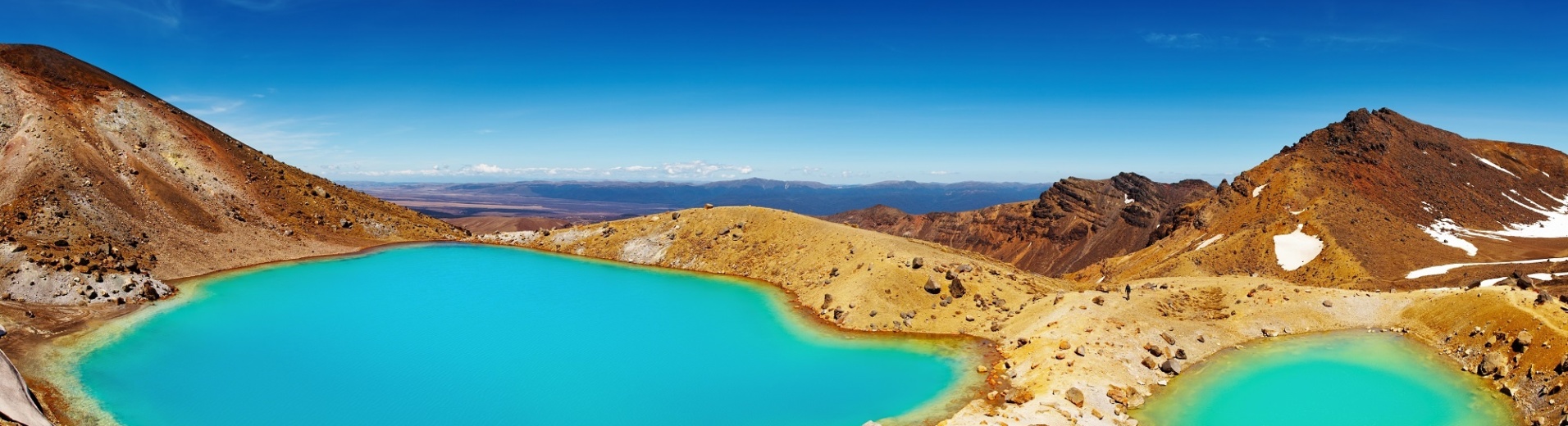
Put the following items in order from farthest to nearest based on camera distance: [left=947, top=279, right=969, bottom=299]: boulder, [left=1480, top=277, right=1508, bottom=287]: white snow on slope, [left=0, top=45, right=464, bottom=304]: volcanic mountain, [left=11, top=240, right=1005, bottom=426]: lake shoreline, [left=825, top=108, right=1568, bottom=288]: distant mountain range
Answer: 1. [left=825, top=108, right=1568, bottom=288]: distant mountain range
2. [left=1480, top=277, right=1508, bottom=287]: white snow on slope
3. [left=0, top=45, right=464, bottom=304]: volcanic mountain
4. [left=947, top=279, right=969, bottom=299]: boulder
5. [left=11, top=240, right=1005, bottom=426]: lake shoreline

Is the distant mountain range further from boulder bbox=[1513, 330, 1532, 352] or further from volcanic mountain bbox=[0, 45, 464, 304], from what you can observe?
volcanic mountain bbox=[0, 45, 464, 304]

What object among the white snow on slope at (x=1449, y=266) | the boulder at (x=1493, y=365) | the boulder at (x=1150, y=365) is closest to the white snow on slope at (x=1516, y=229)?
the white snow on slope at (x=1449, y=266)

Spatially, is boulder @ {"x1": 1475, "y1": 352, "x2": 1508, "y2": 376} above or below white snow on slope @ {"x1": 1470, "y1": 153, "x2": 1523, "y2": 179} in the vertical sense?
below

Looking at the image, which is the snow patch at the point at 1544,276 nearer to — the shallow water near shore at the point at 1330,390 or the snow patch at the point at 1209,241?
the snow patch at the point at 1209,241

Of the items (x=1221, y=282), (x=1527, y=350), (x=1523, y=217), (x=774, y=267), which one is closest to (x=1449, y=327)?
(x=1527, y=350)

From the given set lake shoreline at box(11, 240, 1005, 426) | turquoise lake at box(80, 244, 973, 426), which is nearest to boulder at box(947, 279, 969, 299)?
lake shoreline at box(11, 240, 1005, 426)

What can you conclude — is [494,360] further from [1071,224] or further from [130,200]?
[1071,224]

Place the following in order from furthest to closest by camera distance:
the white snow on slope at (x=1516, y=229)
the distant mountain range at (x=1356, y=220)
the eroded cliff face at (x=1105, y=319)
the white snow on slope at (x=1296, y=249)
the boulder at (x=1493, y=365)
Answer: the white snow on slope at (x=1516, y=229) < the white snow on slope at (x=1296, y=249) < the distant mountain range at (x=1356, y=220) < the boulder at (x=1493, y=365) < the eroded cliff face at (x=1105, y=319)
